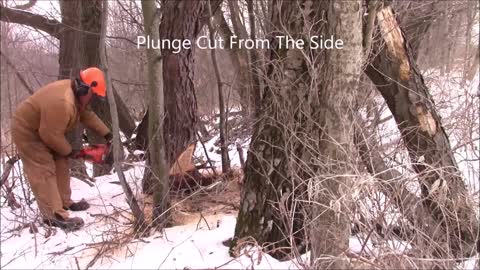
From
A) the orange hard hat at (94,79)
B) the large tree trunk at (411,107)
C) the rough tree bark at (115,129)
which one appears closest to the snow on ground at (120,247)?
the rough tree bark at (115,129)

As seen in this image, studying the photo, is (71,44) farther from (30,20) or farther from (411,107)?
(411,107)

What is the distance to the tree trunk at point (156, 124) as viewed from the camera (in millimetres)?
3885

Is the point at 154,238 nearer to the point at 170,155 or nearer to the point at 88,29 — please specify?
the point at 170,155

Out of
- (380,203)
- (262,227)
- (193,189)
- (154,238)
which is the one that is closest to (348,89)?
(380,203)

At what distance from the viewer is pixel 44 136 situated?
4359 mm

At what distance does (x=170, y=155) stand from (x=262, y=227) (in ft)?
6.16

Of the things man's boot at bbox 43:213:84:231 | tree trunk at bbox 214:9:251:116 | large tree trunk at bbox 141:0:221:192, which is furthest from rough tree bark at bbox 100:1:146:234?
tree trunk at bbox 214:9:251:116

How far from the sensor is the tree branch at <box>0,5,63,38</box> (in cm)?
738

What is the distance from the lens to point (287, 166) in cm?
349

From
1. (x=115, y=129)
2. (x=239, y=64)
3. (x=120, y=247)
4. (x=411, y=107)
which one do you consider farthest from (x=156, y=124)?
(x=239, y=64)

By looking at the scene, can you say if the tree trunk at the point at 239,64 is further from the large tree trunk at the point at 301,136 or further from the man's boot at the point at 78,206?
the man's boot at the point at 78,206

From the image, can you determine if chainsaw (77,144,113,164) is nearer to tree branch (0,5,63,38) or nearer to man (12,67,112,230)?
man (12,67,112,230)

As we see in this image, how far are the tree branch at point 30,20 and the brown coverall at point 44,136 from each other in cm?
319

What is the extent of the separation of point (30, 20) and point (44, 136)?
3.92 meters
